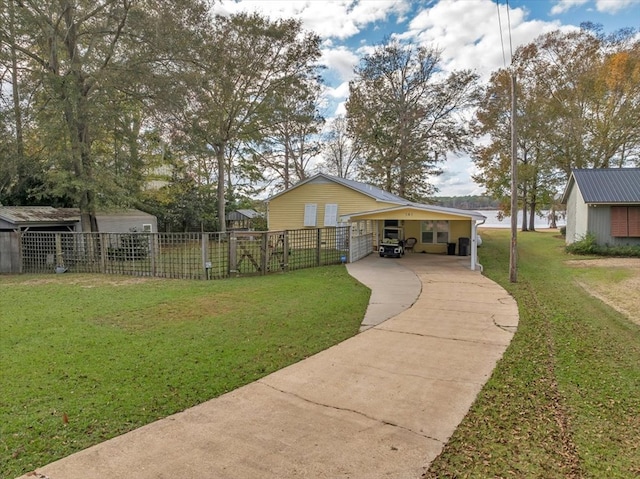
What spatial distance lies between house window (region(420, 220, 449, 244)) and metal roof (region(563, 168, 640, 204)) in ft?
19.2

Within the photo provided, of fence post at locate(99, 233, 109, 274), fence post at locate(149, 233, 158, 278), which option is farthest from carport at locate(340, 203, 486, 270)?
fence post at locate(99, 233, 109, 274)

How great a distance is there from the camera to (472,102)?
2881 cm

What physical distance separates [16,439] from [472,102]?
31.7 metres

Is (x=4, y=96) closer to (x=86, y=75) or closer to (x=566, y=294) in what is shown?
(x=86, y=75)

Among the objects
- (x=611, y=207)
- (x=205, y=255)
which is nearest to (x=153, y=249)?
(x=205, y=255)

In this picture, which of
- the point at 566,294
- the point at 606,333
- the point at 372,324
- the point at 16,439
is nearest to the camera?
the point at 16,439

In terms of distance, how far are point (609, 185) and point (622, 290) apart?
10.2m

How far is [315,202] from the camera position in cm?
1952

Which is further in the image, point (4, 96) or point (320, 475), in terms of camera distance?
point (4, 96)

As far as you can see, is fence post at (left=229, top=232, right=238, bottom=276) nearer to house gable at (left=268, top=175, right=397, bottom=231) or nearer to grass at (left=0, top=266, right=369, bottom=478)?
grass at (left=0, top=266, right=369, bottom=478)

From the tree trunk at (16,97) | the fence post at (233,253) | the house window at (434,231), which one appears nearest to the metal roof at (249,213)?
the house window at (434,231)

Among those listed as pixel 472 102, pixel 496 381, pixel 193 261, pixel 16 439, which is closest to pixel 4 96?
pixel 193 261

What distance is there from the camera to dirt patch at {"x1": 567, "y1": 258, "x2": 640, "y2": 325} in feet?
24.5

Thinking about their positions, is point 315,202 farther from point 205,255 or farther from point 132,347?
point 132,347
